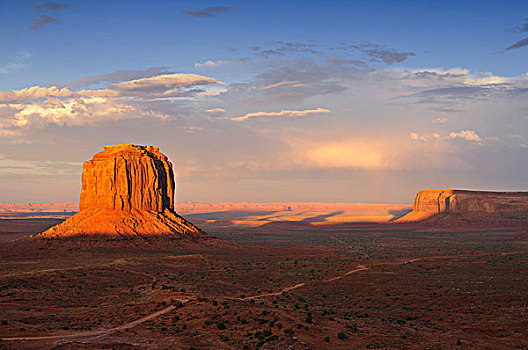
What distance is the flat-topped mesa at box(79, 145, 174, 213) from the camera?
96.9 metres

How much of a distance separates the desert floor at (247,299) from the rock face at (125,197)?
659 centimetres

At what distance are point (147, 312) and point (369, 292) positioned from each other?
2366 cm

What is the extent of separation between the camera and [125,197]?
9700 centimetres

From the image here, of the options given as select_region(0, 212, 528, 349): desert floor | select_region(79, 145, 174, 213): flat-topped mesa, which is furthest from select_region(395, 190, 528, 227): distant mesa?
select_region(79, 145, 174, 213): flat-topped mesa

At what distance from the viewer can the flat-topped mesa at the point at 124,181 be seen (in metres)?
96.9

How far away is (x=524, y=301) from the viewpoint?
40.4 meters

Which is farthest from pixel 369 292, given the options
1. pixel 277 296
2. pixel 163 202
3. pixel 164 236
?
pixel 163 202

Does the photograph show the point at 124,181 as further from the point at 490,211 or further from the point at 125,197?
the point at 490,211

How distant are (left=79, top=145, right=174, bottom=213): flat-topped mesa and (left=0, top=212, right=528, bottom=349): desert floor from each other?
12.7 m

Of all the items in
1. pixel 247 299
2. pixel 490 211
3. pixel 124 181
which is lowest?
pixel 247 299

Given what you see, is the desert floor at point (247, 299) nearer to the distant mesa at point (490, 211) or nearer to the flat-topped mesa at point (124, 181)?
the flat-topped mesa at point (124, 181)

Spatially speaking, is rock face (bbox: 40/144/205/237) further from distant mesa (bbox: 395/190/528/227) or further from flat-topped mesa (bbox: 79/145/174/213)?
distant mesa (bbox: 395/190/528/227)

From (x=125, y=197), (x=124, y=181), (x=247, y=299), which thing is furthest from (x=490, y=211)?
(x=247, y=299)

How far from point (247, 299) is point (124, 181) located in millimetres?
58430
